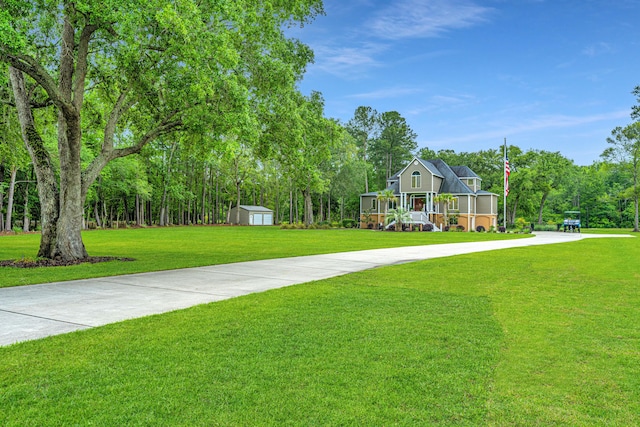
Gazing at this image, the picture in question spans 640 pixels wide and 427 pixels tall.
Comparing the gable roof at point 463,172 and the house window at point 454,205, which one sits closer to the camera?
the house window at point 454,205

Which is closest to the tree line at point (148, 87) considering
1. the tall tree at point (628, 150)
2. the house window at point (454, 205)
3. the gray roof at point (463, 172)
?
the house window at point (454, 205)

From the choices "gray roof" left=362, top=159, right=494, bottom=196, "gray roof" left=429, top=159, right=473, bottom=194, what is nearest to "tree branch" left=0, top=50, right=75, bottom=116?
"gray roof" left=362, top=159, right=494, bottom=196

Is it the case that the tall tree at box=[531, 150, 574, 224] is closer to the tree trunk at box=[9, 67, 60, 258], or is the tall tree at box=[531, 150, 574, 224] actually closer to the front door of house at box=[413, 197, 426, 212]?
the front door of house at box=[413, 197, 426, 212]

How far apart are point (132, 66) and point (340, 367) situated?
36.6 ft

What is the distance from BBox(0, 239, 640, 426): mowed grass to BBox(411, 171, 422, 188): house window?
45.5 meters

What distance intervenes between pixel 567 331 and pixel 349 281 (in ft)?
16.3

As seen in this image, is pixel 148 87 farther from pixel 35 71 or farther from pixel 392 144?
pixel 392 144

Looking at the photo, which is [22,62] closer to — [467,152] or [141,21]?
[141,21]

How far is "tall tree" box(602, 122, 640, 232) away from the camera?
51.4 m

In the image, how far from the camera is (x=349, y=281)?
1008 centimetres

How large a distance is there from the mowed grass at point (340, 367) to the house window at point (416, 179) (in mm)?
45497

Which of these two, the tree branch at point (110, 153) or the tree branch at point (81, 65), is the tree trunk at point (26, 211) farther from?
the tree branch at point (81, 65)

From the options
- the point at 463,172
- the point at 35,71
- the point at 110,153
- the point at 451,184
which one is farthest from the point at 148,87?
the point at 463,172

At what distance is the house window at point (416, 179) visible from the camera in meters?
52.4
